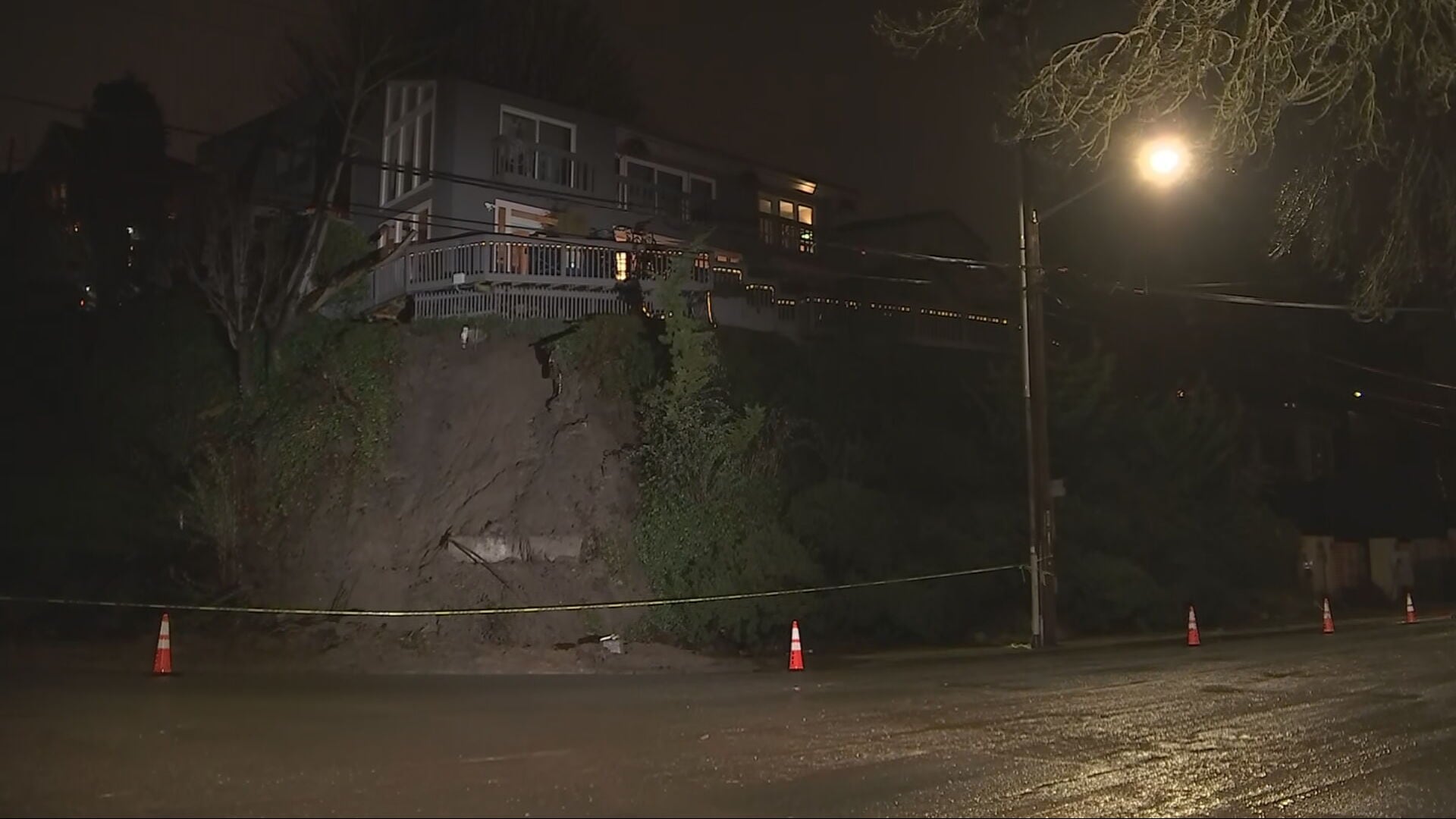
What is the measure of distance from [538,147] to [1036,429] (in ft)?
54.0

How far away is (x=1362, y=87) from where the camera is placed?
1140 centimetres

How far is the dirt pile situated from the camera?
20859 mm

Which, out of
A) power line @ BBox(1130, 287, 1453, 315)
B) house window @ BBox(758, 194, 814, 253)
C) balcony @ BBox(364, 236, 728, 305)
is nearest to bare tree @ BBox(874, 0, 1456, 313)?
power line @ BBox(1130, 287, 1453, 315)

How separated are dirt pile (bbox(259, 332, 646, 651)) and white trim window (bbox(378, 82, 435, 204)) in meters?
9.80

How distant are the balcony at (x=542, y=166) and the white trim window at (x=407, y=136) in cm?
186

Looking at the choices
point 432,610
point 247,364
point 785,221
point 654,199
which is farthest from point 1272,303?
point 247,364

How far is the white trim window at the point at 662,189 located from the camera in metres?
35.9

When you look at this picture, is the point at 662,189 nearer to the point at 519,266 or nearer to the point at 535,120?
the point at 535,120

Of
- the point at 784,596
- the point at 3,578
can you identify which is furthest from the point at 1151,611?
the point at 3,578

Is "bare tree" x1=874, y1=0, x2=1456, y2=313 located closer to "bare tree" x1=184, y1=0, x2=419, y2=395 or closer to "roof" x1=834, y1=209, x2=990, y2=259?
"bare tree" x1=184, y1=0, x2=419, y2=395

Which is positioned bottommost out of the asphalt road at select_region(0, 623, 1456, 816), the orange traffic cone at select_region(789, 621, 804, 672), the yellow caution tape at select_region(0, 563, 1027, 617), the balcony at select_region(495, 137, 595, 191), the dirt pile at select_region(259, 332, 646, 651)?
the asphalt road at select_region(0, 623, 1456, 816)

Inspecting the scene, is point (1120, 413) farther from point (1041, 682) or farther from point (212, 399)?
point (212, 399)

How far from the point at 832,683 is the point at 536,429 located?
30.6 feet

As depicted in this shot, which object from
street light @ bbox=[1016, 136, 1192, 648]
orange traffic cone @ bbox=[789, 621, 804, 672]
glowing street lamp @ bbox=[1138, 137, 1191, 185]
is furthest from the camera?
street light @ bbox=[1016, 136, 1192, 648]
